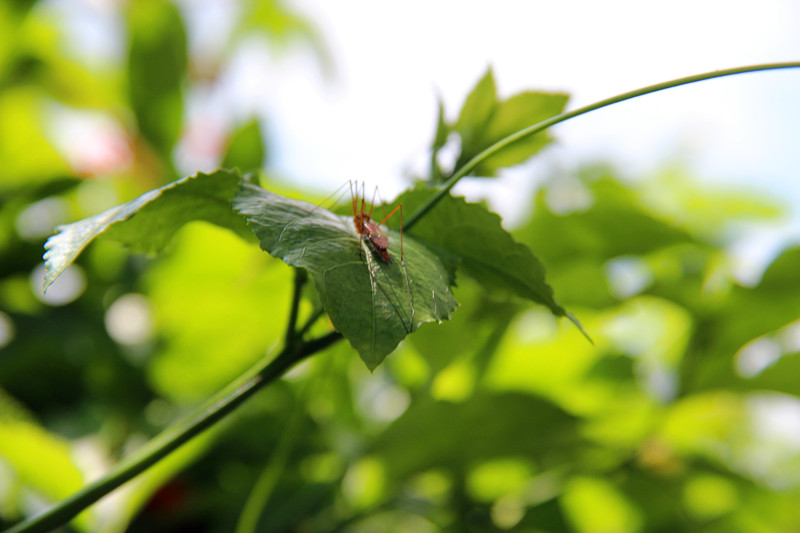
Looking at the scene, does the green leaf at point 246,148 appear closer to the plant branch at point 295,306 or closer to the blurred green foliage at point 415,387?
the blurred green foliage at point 415,387

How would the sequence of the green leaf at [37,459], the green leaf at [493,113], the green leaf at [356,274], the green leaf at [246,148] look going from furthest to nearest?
the green leaf at [246,148]
the green leaf at [37,459]
the green leaf at [493,113]
the green leaf at [356,274]

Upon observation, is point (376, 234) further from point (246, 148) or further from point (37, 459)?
point (246, 148)

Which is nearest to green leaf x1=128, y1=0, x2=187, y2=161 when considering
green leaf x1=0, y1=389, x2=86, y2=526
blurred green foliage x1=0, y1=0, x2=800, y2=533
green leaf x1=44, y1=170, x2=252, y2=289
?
blurred green foliage x1=0, y1=0, x2=800, y2=533

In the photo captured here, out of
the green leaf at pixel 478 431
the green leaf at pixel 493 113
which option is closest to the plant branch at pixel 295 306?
the green leaf at pixel 493 113

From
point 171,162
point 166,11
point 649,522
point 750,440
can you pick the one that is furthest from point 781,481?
point 166,11

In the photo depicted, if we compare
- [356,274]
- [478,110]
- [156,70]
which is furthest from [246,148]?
[356,274]

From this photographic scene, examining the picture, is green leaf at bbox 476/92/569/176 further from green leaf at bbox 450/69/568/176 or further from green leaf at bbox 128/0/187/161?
green leaf at bbox 128/0/187/161

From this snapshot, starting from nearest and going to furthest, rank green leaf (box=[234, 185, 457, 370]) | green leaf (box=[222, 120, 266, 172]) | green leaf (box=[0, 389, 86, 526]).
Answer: green leaf (box=[234, 185, 457, 370]) < green leaf (box=[0, 389, 86, 526]) < green leaf (box=[222, 120, 266, 172])
